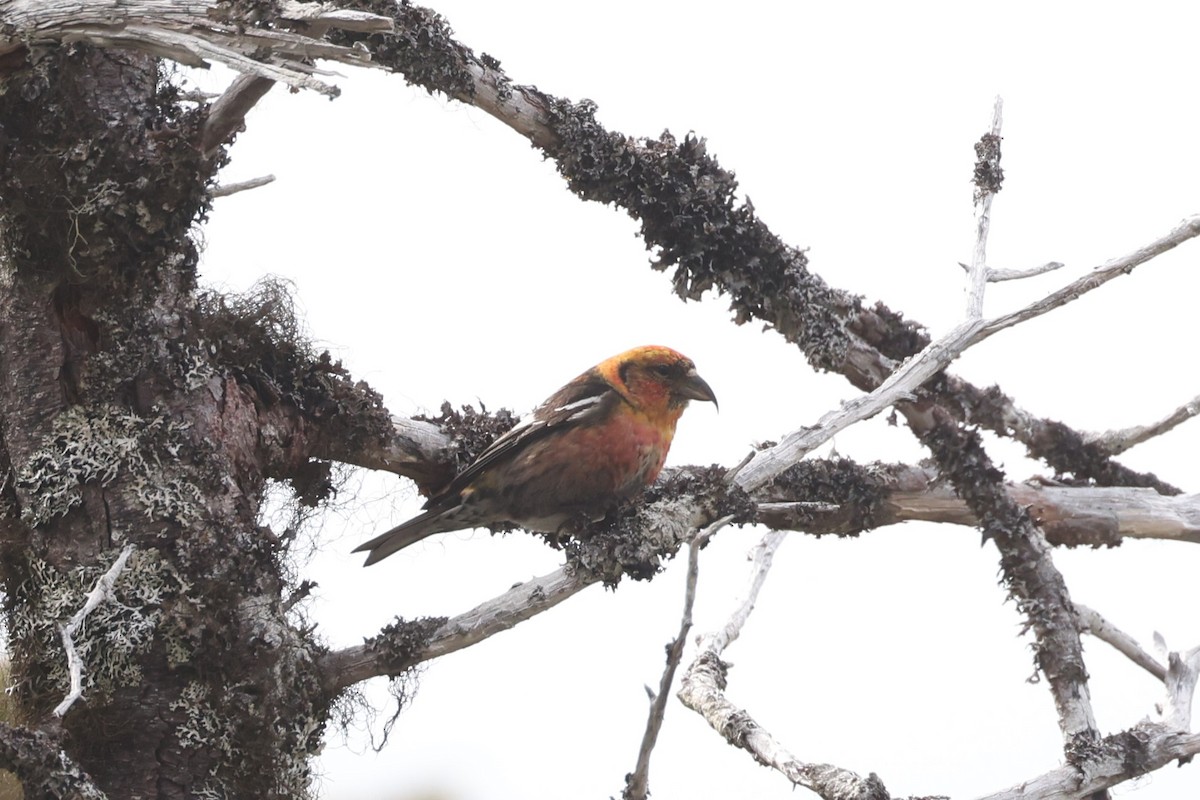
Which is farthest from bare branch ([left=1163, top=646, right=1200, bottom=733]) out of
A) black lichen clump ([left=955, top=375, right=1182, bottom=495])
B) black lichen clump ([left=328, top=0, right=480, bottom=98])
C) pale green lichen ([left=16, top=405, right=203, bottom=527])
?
pale green lichen ([left=16, top=405, right=203, bottom=527])

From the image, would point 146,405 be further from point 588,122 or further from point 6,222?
point 588,122

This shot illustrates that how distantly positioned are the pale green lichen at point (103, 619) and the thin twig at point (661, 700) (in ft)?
4.51

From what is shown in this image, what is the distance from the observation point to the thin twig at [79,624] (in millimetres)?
2502

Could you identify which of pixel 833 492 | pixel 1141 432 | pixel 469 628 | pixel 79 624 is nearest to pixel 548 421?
pixel 469 628

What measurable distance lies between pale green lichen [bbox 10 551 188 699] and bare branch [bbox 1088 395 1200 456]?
3966 millimetres

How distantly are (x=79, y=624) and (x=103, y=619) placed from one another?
488 mm

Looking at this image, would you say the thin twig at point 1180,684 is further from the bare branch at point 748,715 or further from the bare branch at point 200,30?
the bare branch at point 200,30

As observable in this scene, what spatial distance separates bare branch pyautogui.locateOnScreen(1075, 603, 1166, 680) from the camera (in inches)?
179

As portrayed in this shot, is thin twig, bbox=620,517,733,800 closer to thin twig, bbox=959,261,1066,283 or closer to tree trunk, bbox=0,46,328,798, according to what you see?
tree trunk, bbox=0,46,328,798

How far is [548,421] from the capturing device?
13.7 feet

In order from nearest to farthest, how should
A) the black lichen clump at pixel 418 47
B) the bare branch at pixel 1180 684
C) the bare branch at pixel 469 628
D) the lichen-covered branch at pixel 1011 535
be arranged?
the bare branch at pixel 469 628
the black lichen clump at pixel 418 47
the bare branch at pixel 1180 684
the lichen-covered branch at pixel 1011 535

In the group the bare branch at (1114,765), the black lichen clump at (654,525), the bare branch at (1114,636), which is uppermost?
the black lichen clump at (654,525)

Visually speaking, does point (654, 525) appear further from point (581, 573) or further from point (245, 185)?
point (245, 185)

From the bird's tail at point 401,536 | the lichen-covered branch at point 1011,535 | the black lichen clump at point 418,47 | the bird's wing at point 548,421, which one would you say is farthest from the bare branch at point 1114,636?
the black lichen clump at point 418,47
